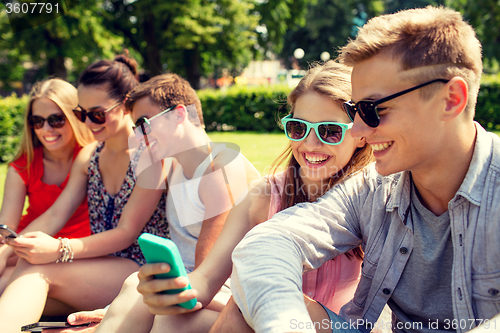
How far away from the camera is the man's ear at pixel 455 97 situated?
151cm

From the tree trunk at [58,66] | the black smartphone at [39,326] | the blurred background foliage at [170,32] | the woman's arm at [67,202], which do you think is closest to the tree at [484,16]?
the blurred background foliage at [170,32]

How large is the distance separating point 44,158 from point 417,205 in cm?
331

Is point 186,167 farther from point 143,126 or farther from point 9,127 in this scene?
point 9,127

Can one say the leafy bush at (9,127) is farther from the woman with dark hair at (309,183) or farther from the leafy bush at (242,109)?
the woman with dark hair at (309,183)

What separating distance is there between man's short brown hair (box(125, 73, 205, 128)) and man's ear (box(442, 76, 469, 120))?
1.94 meters

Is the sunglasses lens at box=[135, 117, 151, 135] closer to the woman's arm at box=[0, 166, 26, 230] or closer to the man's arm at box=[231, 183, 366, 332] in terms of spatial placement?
the woman's arm at box=[0, 166, 26, 230]

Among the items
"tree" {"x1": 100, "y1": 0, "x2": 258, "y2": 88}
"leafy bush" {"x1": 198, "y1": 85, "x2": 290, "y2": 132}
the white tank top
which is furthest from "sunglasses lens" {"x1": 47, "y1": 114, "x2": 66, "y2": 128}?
"tree" {"x1": 100, "y1": 0, "x2": 258, "y2": 88}

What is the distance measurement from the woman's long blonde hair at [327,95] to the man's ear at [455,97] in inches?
26.7

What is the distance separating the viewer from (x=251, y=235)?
1726 mm

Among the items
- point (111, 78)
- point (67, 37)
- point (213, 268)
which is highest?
point (67, 37)

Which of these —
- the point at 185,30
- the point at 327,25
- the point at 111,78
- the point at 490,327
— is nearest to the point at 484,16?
the point at 327,25

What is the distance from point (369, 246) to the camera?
1882mm

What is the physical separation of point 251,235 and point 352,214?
0.56 m

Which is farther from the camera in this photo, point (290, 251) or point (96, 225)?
point (96, 225)
